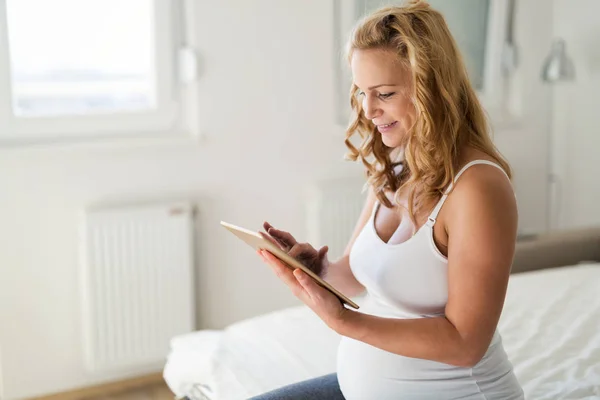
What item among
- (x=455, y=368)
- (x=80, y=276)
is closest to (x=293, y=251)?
(x=455, y=368)

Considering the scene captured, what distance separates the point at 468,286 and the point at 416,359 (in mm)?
213

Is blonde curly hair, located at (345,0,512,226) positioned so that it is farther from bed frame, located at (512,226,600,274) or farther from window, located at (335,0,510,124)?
window, located at (335,0,510,124)

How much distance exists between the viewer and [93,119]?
277 cm

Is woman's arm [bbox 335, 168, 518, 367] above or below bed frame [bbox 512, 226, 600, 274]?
above

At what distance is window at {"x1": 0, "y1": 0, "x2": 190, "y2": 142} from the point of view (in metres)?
2.62

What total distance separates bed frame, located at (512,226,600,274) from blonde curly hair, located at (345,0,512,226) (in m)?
1.39

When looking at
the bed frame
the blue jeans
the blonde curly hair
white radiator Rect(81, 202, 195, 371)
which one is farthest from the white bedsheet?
white radiator Rect(81, 202, 195, 371)

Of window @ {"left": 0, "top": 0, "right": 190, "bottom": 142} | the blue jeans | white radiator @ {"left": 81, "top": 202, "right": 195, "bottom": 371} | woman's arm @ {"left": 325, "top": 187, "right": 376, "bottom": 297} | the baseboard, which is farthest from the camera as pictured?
the baseboard

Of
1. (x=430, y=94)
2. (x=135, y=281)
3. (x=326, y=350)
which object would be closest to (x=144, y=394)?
(x=135, y=281)

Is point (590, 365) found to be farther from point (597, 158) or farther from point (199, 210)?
point (597, 158)

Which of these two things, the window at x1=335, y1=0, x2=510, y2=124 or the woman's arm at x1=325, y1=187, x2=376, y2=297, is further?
the window at x1=335, y1=0, x2=510, y2=124

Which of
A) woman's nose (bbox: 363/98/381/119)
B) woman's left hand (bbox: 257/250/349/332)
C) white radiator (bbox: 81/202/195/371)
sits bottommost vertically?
white radiator (bbox: 81/202/195/371)

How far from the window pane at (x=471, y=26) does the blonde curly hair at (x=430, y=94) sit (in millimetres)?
2241

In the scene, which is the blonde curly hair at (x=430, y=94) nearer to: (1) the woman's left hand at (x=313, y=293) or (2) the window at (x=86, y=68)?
(1) the woman's left hand at (x=313, y=293)
